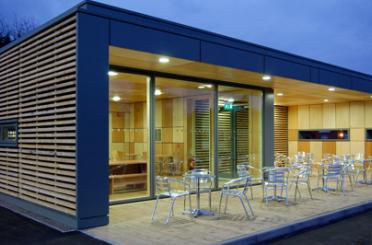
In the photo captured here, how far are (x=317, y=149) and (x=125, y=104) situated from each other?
33.5 ft

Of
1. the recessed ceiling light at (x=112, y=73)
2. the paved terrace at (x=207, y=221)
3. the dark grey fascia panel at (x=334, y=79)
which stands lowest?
the paved terrace at (x=207, y=221)

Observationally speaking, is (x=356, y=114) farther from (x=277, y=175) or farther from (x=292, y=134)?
(x=277, y=175)

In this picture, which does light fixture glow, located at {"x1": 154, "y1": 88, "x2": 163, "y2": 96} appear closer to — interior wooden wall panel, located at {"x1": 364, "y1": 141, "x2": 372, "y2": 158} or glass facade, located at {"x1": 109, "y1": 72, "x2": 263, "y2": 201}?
glass facade, located at {"x1": 109, "y1": 72, "x2": 263, "y2": 201}

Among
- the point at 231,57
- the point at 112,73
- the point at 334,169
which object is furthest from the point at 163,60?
the point at 334,169

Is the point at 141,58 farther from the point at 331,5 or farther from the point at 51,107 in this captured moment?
the point at 331,5

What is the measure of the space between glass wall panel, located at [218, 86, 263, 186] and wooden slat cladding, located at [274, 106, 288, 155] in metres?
5.36

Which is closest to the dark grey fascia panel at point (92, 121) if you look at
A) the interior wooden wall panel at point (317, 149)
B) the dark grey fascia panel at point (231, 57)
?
the dark grey fascia panel at point (231, 57)

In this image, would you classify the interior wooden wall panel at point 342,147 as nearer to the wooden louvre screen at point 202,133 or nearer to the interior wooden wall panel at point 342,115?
the interior wooden wall panel at point 342,115

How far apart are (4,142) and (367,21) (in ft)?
356

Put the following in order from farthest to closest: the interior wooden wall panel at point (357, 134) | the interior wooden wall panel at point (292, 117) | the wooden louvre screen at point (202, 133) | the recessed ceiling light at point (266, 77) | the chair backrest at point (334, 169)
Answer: the interior wooden wall panel at point (292, 117), the interior wooden wall panel at point (357, 134), the wooden louvre screen at point (202, 133), the recessed ceiling light at point (266, 77), the chair backrest at point (334, 169)

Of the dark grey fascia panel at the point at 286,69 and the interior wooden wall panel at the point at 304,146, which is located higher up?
the dark grey fascia panel at the point at 286,69

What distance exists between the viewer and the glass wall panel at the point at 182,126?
350 inches

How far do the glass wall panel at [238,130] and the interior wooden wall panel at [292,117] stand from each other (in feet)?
19.0

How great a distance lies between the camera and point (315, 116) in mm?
16125
